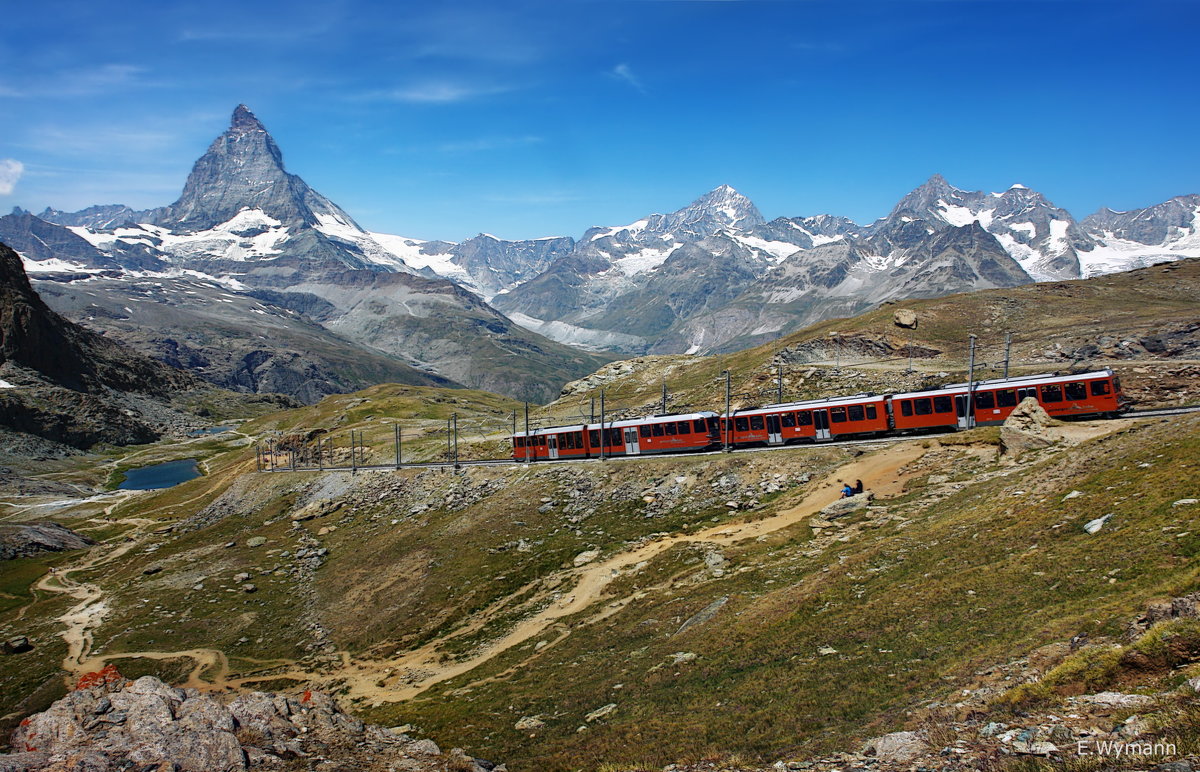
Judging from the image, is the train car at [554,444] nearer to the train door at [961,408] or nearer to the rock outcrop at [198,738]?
the train door at [961,408]

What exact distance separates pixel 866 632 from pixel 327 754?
68.9 ft

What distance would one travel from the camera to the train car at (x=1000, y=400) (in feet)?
178

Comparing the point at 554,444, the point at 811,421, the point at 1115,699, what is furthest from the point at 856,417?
the point at 1115,699

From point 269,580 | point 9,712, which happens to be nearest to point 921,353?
point 269,580

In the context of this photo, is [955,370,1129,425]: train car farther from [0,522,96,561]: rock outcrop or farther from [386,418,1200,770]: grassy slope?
[0,522,96,561]: rock outcrop

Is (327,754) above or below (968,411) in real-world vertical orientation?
below

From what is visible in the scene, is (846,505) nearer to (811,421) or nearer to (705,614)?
(705,614)

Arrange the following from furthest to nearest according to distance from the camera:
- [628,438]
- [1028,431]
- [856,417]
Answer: [628,438]
[856,417]
[1028,431]

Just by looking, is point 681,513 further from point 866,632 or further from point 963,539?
point 866,632

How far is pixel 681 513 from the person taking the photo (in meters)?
54.6

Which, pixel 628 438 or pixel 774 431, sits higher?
pixel 774 431

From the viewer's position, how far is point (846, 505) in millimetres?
42938

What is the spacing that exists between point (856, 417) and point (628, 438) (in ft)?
83.1

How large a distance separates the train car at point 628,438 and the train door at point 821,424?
10.7 meters
